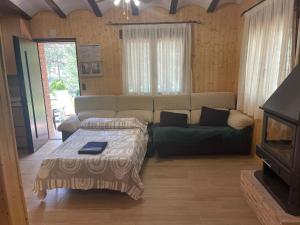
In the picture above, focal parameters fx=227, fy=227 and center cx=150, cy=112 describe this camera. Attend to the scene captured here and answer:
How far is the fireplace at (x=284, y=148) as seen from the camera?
1815 millimetres

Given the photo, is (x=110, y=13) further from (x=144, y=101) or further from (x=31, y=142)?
(x=31, y=142)

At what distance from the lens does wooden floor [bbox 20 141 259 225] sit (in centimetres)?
229

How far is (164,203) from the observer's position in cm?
254

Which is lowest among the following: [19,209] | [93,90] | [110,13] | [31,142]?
[31,142]

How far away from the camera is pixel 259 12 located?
3338 mm

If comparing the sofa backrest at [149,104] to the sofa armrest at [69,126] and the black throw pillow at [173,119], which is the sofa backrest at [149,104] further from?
the sofa armrest at [69,126]

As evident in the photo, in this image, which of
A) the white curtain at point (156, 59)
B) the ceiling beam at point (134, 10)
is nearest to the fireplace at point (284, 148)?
the white curtain at point (156, 59)

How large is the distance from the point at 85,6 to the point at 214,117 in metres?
3.19

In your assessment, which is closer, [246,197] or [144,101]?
[246,197]

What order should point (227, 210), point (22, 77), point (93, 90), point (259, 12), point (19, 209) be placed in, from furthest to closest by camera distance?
point (93, 90) < point (22, 77) < point (259, 12) < point (227, 210) < point (19, 209)

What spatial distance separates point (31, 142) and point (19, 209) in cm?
328

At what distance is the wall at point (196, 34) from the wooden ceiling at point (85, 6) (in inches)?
3.7

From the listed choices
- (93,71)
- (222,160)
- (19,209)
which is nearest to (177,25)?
(93,71)

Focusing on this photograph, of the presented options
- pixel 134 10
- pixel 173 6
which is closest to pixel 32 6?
pixel 134 10
